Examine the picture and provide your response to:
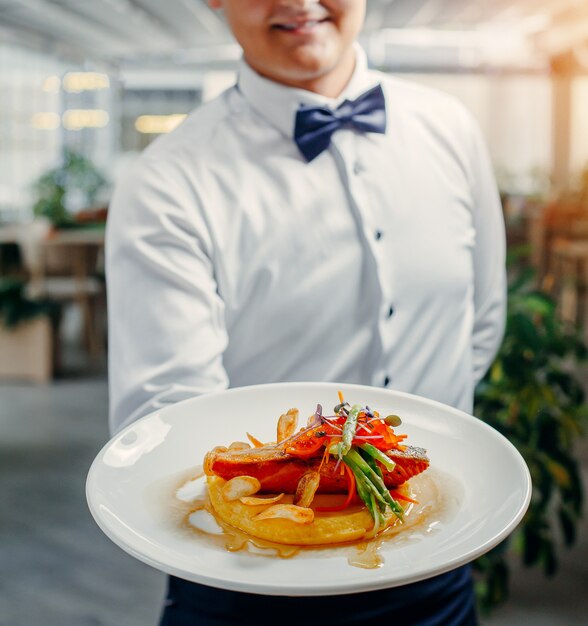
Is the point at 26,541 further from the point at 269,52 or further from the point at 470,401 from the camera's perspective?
the point at 269,52

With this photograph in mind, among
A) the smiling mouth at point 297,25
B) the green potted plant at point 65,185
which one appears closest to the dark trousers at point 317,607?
the smiling mouth at point 297,25

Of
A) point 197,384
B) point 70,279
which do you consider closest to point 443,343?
point 197,384

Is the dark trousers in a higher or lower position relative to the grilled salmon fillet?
lower

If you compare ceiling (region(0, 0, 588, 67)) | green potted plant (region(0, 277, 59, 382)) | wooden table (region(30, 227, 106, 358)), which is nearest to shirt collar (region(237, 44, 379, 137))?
green potted plant (region(0, 277, 59, 382))

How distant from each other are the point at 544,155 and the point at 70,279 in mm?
11474

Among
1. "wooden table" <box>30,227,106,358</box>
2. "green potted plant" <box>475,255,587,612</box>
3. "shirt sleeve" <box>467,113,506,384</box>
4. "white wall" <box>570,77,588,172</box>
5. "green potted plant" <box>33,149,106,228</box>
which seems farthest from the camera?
"white wall" <box>570,77,588,172</box>

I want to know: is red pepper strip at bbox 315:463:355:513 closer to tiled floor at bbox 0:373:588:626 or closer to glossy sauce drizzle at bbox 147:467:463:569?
glossy sauce drizzle at bbox 147:467:463:569

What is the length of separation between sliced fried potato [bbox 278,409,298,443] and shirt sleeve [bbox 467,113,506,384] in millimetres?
794

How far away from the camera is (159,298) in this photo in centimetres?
118

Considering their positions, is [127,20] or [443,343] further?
[127,20]

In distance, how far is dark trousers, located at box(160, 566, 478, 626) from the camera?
3.60ft

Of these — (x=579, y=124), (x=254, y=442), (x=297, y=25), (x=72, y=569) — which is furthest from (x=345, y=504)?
(x=579, y=124)

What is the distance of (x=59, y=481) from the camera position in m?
4.10

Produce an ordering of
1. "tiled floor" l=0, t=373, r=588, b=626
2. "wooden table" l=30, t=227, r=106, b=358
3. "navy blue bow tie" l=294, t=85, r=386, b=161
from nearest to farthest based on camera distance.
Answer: "navy blue bow tie" l=294, t=85, r=386, b=161 → "tiled floor" l=0, t=373, r=588, b=626 → "wooden table" l=30, t=227, r=106, b=358
